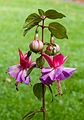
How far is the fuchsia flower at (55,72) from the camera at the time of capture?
1.48m

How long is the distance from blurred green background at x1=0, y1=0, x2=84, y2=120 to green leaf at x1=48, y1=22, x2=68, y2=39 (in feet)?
1.85

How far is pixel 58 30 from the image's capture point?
63.8 inches

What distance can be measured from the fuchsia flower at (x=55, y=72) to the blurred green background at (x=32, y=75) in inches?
25.5

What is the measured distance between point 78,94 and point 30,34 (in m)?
5.70

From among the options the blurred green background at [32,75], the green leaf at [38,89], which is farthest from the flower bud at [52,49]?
the blurred green background at [32,75]

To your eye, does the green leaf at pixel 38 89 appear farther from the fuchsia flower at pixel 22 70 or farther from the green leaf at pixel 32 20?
the green leaf at pixel 32 20

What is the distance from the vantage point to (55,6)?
16.9 metres

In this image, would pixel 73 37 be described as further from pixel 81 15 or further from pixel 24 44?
pixel 81 15

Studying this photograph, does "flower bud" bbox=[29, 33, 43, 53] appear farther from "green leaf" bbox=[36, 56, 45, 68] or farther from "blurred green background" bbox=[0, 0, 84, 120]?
"blurred green background" bbox=[0, 0, 84, 120]

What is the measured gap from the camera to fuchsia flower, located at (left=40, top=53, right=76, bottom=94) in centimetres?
148

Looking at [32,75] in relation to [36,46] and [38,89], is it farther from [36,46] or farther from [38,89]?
[36,46]

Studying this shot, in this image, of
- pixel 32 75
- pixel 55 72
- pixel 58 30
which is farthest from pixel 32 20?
pixel 32 75

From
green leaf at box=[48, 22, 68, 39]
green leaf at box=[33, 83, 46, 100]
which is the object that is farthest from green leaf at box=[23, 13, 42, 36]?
green leaf at box=[33, 83, 46, 100]

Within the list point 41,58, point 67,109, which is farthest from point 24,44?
point 41,58
